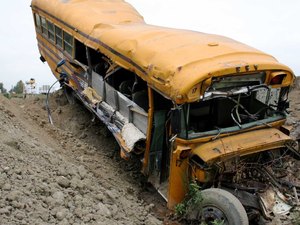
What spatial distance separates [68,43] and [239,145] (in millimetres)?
4575

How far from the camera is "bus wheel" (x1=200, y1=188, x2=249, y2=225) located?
4.94 meters

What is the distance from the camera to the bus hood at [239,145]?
530 cm

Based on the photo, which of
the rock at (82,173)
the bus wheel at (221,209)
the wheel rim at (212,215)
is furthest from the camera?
the rock at (82,173)

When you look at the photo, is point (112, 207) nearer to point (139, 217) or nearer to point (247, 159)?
point (139, 217)

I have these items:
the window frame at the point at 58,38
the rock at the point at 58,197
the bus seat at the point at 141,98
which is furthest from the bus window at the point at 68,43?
the rock at the point at 58,197

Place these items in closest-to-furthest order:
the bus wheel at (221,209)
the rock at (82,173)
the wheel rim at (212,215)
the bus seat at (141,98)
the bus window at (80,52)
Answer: the bus wheel at (221,209), the wheel rim at (212,215), the rock at (82,173), the bus seat at (141,98), the bus window at (80,52)

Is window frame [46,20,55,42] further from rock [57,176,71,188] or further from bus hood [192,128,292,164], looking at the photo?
bus hood [192,128,292,164]

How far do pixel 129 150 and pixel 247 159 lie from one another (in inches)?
63.7

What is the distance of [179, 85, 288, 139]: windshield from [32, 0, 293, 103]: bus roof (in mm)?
500

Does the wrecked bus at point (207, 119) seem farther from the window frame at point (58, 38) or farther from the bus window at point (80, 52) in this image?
the window frame at point (58, 38)

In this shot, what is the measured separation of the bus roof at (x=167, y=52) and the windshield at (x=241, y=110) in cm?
50

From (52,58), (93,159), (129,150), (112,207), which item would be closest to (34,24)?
(52,58)

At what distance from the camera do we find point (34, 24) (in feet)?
36.8

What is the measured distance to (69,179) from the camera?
5.59 meters
